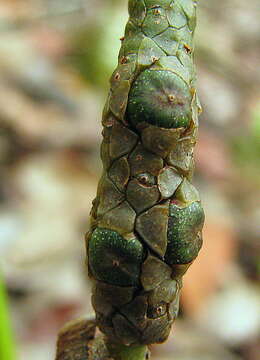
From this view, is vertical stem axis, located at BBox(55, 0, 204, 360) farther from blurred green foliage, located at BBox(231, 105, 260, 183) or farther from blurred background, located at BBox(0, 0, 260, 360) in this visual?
blurred green foliage, located at BBox(231, 105, 260, 183)

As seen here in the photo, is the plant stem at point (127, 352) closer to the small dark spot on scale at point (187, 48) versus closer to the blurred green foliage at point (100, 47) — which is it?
the small dark spot on scale at point (187, 48)

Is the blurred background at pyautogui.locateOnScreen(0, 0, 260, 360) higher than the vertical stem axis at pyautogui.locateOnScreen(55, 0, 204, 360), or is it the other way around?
the vertical stem axis at pyautogui.locateOnScreen(55, 0, 204, 360)

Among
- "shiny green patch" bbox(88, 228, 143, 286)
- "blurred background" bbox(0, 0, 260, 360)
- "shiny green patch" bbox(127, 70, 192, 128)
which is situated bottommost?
"blurred background" bbox(0, 0, 260, 360)

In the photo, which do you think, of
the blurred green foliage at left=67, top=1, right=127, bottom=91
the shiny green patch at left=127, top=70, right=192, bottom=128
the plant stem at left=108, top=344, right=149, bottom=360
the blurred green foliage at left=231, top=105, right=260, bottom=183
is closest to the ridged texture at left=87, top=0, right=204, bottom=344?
the shiny green patch at left=127, top=70, right=192, bottom=128

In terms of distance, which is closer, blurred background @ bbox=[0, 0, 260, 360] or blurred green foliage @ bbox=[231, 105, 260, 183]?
blurred background @ bbox=[0, 0, 260, 360]

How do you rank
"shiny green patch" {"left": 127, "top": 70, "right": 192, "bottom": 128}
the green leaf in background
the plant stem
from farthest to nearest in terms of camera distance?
the green leaf in background, the plant stem, "shiny green patch" {"left": 127, "top": 70, "right": 192, "bottom": 128}

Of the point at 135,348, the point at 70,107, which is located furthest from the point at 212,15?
the point at 135,348

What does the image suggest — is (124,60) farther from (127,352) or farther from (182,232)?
(127,352)
